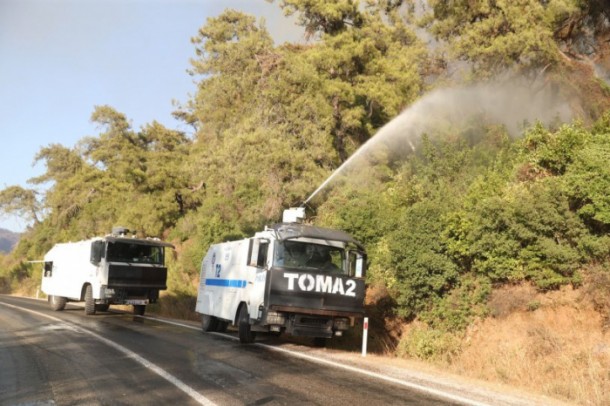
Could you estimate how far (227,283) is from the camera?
14961 mm

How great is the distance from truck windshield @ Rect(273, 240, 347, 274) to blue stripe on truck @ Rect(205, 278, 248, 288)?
176cm

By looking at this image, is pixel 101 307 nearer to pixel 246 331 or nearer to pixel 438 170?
pixel 246 331

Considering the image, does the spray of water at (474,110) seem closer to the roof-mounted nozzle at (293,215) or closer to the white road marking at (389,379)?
the roof-mounted nozzle at (293,215)

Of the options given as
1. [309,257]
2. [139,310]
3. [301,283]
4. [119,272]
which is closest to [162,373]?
[301,283]

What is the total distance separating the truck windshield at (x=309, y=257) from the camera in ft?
39.9

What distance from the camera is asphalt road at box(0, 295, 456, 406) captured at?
22.9 ft

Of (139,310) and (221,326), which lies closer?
(221,326)

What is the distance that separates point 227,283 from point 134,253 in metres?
7.16

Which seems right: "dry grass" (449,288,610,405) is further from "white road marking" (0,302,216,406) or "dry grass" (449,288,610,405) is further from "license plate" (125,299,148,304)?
"license plate" (125,299,148,304)

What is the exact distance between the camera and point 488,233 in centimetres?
1435

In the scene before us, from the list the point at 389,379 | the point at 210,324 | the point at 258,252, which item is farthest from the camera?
the point at 210,324

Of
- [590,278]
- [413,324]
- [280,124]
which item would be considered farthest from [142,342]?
[280,124]

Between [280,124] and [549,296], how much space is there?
1401 cm

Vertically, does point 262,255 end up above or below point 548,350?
above
